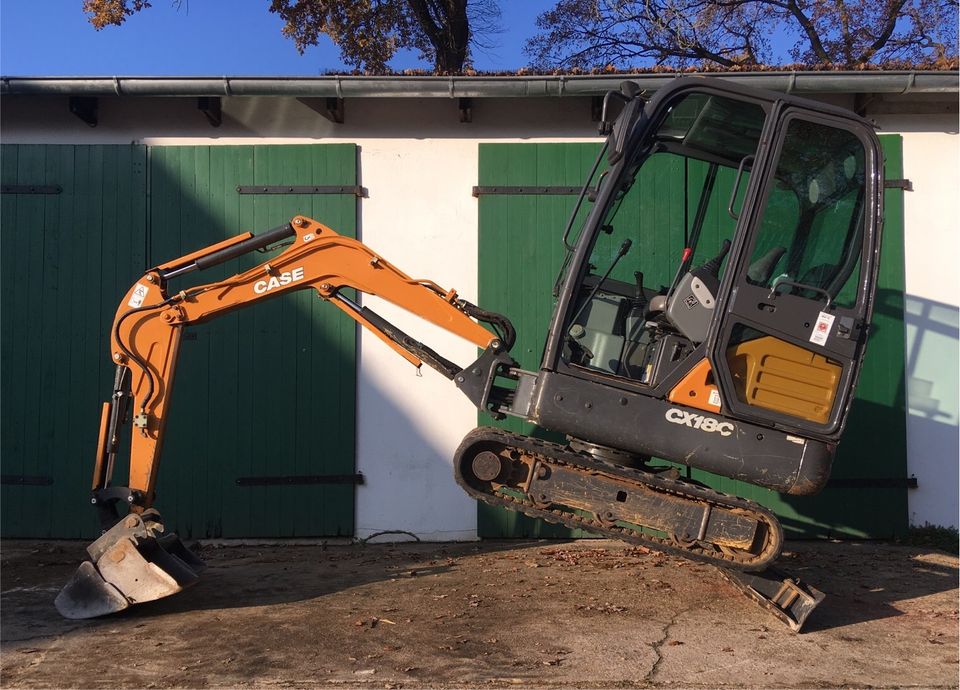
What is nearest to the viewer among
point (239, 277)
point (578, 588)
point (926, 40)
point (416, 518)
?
point (239, 277)

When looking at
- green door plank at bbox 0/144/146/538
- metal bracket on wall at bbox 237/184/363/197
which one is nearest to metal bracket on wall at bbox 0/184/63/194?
green door plank at bbox 0/144/146/538

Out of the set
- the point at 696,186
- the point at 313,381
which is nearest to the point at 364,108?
the point at 313,381

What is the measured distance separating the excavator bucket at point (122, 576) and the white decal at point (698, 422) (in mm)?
2836

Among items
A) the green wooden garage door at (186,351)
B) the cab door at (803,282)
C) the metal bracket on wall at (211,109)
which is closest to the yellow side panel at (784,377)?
the cab door at (803,282)

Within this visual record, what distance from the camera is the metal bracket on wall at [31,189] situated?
6867 millimetres

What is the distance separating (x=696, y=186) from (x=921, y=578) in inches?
125

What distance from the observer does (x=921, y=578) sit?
5.68m

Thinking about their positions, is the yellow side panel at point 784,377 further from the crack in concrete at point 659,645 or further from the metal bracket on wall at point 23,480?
the metal bracket on wall at point 23,480

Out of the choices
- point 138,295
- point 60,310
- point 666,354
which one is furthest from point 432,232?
point 60,310

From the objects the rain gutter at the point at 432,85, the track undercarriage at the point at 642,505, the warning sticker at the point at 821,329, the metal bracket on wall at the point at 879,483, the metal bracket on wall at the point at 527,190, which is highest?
the rain gutter at the point at 432,85

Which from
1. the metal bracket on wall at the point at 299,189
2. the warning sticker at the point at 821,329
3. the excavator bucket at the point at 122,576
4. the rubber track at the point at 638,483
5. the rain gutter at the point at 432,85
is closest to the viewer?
the warning sticker at the point at 821,329

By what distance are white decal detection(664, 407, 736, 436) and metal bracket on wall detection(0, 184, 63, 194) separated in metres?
5.53

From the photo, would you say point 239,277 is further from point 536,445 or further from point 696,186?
point 696,186

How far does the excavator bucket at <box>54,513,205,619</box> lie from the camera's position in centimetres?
446
